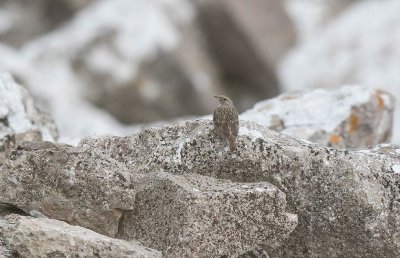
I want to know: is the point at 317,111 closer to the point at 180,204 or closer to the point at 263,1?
the point at 180,204

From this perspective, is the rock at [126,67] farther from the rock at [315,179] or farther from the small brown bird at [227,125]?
the rock at [315,179]

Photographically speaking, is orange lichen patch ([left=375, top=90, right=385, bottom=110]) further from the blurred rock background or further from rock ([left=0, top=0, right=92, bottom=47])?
rock ([left=0, top=0, right=92, bottom=47])

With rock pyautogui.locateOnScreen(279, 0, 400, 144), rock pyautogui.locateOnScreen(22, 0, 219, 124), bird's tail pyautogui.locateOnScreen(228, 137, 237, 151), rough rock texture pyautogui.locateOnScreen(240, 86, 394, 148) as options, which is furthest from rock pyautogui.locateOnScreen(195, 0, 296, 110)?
bird's tail pyautogui.locateOnScreen(228, 137, 237, 151)

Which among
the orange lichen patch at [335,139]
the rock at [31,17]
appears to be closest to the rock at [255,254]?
the orange lichen patch at [335,139]

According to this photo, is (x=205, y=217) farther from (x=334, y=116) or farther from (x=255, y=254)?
(x=334, y=116)

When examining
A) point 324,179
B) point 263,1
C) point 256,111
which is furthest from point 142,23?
point 324,179

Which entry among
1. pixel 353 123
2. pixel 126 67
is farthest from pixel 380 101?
pixel 126 67
